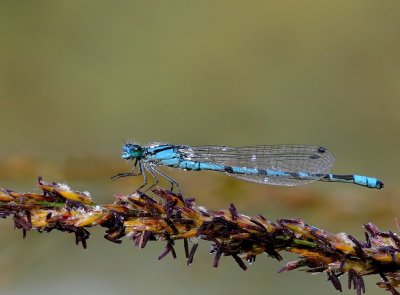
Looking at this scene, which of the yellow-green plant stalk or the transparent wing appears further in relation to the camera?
the transparent wing

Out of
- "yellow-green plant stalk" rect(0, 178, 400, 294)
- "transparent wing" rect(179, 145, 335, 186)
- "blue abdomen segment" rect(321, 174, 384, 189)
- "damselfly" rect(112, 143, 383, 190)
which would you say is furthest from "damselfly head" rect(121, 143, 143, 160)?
"yellow-green plant stalk" rect(0, 178, 400, 294)

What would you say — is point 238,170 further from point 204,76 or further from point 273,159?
point 204,76

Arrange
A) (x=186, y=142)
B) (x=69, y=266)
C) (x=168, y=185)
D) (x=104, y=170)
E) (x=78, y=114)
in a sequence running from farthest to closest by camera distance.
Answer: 1. (x=78, y=114)
2. (x=186, y=142)
3. (x=69, y=266)
4. (x=168, y=185)
5. (x=104, y=170)

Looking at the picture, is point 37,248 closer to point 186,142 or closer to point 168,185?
point 168,185

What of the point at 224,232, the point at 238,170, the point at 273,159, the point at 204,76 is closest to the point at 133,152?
the point at 238,170

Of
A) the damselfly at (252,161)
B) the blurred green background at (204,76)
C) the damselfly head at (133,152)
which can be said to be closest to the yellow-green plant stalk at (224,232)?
the damselfly at (252,161)

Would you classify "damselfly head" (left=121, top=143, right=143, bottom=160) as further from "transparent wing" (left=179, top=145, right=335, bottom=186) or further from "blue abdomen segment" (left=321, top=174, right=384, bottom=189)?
"blue abdomen segment" (left=321, top=174, right=384, bottom=189)

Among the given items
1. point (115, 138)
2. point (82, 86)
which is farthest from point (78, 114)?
point (115, 138)
